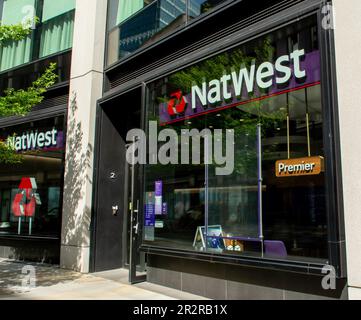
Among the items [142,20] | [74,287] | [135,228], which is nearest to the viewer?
[74,287]

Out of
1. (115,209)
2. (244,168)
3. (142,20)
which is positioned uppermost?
(142,20)

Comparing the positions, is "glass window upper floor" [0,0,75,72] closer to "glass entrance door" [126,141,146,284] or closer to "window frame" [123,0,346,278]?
"glass entrance door" [126,141,146,284]

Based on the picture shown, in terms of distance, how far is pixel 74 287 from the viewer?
6949 millimetres

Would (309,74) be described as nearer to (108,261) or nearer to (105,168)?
(105,168)

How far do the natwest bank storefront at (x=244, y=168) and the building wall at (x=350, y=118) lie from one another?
0.40 ft

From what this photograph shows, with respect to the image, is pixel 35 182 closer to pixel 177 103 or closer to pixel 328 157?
pixel 177 103

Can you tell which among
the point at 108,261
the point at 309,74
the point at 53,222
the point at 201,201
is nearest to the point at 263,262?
the point at 201,201

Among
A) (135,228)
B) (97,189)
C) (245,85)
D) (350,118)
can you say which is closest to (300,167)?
(350,118)

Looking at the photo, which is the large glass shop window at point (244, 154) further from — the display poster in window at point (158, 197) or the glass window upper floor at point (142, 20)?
the glass window upper floor at point (142, 20)

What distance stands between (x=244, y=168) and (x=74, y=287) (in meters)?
3.66

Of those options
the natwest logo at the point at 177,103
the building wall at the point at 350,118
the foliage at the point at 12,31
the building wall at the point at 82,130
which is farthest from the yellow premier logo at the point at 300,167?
the foliage at the point at 12,31

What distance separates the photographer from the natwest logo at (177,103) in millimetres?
7344

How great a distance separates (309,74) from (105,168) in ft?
17.3
